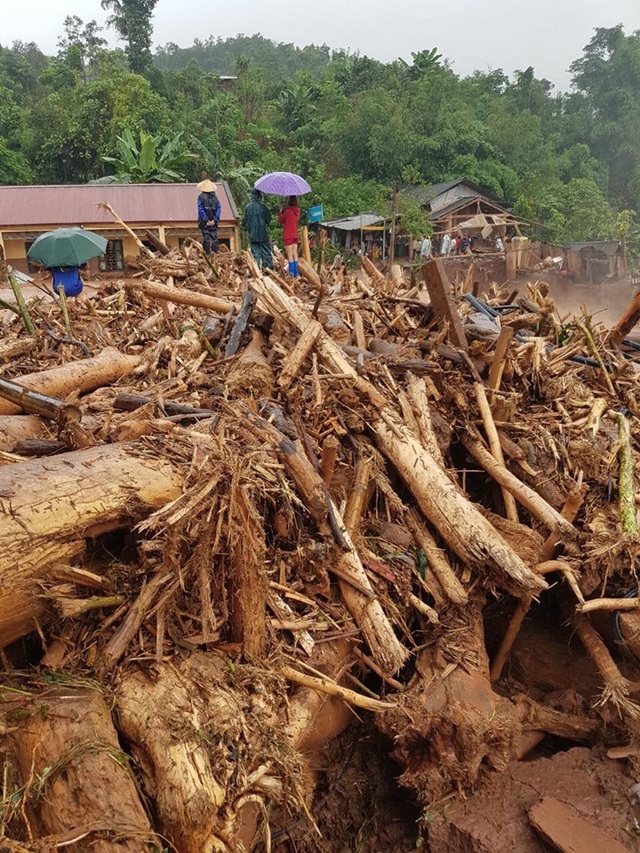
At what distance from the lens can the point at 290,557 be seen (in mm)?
3775

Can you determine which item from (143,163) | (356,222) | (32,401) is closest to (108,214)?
(143,163)

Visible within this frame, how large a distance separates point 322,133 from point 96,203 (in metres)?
22.5

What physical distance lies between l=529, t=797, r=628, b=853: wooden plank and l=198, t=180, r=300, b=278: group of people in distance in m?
7.96

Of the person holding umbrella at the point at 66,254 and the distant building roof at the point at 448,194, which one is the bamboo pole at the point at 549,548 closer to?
the person holding umbrella at the point at 66,254

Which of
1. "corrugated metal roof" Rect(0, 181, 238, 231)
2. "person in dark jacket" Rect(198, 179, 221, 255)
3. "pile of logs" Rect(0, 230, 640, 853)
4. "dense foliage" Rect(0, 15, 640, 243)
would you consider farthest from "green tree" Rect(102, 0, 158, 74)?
"pile of logs" Rect(0, 230, 640, 853)

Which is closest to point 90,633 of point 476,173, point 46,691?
point 46,691

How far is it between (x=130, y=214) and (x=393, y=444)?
19165mm

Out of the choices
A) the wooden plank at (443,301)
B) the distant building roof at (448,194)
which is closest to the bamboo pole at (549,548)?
the wooden plank at (443,301)

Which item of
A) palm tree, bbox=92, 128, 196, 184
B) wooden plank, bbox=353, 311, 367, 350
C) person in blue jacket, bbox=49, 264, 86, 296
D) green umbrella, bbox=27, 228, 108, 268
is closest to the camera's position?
wooden plank, bbox=353, 311, 367, 350

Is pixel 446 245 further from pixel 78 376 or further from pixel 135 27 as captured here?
pixel 135 27

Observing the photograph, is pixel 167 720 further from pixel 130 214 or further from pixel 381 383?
pixel 130 214

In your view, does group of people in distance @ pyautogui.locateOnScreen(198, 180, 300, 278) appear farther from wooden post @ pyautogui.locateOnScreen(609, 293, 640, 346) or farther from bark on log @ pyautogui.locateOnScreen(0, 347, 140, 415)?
bark on log @ pyautogui.locateOnScreen(0, 347, 140, 415)

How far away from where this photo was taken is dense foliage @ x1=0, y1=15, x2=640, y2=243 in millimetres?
31641

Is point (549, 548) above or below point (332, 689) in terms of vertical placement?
above
